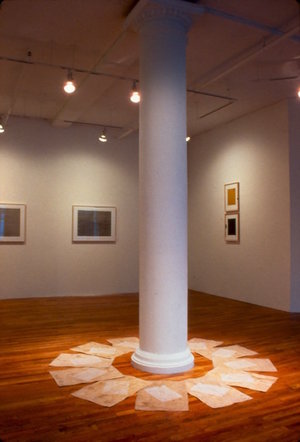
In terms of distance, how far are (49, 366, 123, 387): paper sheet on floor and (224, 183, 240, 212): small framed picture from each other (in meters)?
5.36

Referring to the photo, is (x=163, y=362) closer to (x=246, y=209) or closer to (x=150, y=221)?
(x=150, y=221)

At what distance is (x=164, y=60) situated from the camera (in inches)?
164

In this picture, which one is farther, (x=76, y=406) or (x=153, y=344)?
(x=153, y=344)

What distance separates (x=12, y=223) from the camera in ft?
28.5

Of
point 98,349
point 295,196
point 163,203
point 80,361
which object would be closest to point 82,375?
point 80,361

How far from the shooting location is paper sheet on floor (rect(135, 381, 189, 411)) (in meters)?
3.17

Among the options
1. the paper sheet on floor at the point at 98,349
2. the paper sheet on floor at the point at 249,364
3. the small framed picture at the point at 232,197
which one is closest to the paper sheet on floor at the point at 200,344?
the paper sheet on floor at the point at 249,364

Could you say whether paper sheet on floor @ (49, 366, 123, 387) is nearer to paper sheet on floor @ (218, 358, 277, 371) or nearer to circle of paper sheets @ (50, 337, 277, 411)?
circle of paper sheets @ (50, 337, 277, 411)

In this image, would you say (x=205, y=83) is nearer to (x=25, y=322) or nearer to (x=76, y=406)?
(x=25, y=322)

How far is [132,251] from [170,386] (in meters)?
6.21

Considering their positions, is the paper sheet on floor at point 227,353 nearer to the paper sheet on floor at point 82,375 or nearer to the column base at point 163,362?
the column base at point 163,362

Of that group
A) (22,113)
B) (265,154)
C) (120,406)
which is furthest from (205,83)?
(120,406)

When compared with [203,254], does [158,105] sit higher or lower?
higher

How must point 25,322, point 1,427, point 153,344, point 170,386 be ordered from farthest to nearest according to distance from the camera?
point 25,322, point 153,344, point 170,386, point 1,427
